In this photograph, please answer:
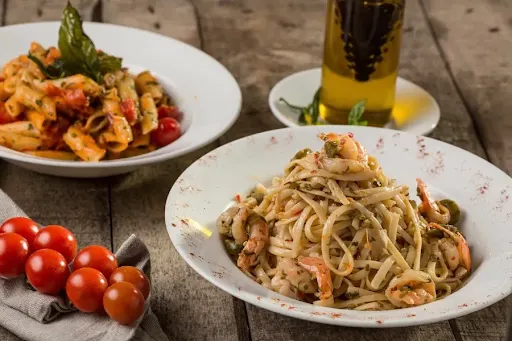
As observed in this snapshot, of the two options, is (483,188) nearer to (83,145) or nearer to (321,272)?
(321,272)

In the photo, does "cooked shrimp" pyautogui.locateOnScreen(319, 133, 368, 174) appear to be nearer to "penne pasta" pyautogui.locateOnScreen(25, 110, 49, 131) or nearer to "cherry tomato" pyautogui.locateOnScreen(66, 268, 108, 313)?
"cherry tomato" pyautogui.locateOnScreen(66, 268, 108, 313)

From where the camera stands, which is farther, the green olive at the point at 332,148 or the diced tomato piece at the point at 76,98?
the diced tomato piece at the point at 76,98

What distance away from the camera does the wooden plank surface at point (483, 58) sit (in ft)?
10.8

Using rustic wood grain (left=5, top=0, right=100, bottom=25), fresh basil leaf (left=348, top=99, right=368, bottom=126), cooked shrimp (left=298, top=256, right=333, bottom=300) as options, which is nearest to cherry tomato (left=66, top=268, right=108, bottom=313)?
cooked shrimp (left=298, top=256, right=333, bottom=300)

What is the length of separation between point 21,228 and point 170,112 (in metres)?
0.94

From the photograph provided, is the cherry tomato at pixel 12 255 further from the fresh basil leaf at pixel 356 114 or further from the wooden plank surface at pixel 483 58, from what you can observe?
the wooden plank surface at pixel 483 58

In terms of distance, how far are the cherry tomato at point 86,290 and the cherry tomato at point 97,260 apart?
0.23ft

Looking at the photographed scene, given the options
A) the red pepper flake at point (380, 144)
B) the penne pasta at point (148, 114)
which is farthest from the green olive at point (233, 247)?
the penne pasta at point (148, 114)

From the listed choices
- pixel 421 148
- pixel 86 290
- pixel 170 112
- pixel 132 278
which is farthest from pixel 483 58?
pixel 86 290

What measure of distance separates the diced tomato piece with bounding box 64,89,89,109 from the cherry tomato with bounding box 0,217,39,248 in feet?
2.03

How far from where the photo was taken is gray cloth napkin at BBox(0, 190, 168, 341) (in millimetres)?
2043

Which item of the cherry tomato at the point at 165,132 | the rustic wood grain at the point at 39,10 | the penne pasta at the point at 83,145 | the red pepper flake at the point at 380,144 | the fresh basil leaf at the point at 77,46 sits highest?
the fresh basil leaf at the point at 77,46

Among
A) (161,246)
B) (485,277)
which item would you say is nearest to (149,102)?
(161,246)

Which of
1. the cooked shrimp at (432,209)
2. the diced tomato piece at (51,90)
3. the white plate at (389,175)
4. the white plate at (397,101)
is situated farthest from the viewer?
the white plate at (397,101)
